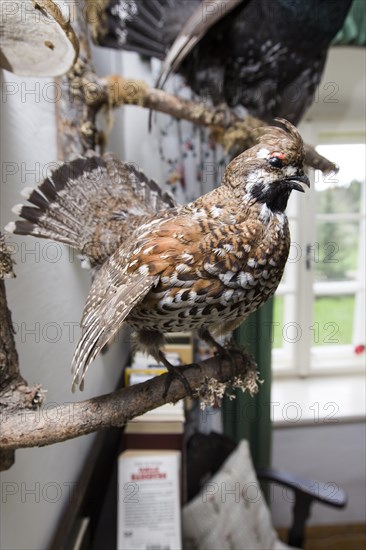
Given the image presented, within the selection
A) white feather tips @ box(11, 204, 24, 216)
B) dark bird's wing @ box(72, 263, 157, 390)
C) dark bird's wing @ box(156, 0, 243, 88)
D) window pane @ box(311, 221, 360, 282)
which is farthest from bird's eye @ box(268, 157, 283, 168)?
window pane @ box(311, 221, 360, 282)

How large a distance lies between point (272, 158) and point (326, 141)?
83 centimetres

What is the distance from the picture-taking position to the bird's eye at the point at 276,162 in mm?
459

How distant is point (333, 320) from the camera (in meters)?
1.74

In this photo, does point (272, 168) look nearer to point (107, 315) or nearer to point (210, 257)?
point (210, 257)

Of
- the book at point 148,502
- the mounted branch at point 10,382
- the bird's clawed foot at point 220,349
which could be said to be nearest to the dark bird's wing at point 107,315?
the mounted branch at point 10,382

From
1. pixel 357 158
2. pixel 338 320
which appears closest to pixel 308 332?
pixel 338 320

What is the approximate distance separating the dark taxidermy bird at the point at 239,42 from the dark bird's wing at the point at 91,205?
1.93ft

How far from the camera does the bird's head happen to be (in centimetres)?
46

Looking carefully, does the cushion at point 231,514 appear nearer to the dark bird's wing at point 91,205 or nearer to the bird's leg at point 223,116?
the dark bird's wing at point 91,205

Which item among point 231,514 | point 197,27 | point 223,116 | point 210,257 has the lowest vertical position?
point 231,514

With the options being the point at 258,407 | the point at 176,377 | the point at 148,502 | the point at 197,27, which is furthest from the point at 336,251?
the point at 176,377

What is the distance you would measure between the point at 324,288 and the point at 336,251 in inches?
6.8

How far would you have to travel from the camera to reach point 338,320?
1.73 meters

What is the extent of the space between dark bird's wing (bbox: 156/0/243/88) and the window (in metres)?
0.71
